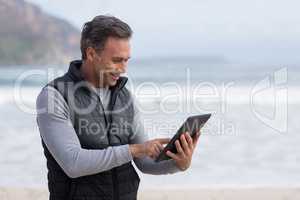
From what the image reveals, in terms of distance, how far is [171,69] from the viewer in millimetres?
17359

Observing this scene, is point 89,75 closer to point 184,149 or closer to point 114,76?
point 114,76

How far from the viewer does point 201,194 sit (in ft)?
10.8

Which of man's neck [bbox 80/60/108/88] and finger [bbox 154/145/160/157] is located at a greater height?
man's neck [bbox 80/60/108/88]

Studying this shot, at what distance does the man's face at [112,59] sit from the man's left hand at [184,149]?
232 millimetres

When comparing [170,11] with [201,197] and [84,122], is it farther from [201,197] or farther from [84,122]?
[84,122]

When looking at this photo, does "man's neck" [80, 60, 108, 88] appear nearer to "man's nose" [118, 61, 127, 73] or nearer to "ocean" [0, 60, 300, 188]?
"man's nose" [118, 61, 127, 73]

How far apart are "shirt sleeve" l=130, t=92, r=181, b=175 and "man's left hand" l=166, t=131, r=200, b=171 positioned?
0.07 metres

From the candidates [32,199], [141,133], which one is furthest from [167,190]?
[141,133]

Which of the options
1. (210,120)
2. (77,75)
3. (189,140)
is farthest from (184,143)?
(210,120)

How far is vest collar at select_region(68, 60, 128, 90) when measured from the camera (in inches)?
57.5

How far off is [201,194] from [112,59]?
1994 millimetres

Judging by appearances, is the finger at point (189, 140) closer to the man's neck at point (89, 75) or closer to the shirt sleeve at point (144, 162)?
the shirt sleeve at point (144, 162)

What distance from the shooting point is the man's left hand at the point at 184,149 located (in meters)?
1.42

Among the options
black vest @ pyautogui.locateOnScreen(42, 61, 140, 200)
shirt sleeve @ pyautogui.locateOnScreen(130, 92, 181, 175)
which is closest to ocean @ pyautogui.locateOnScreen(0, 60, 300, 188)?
shirt sleeve @ pyautogui.locateOnScreen(130, 92, 181, 175)
